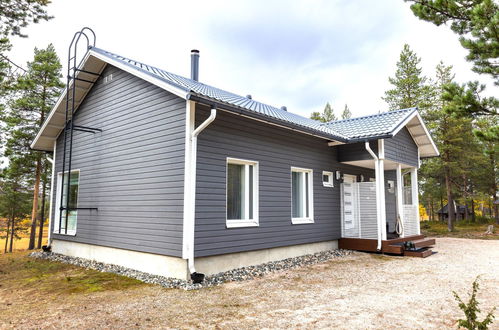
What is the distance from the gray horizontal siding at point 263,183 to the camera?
6238mm

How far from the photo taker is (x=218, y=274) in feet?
20.6

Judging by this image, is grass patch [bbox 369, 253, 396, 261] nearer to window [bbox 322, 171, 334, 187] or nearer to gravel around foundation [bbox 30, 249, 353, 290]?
gravel around foundation [bbox 30, 249, 353, 290]

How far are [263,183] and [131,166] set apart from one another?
9.75ft

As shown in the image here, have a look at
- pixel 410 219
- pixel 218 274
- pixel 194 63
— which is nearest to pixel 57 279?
pixel 218 274

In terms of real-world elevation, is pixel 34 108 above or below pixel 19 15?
above

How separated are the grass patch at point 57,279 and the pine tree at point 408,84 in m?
22.5

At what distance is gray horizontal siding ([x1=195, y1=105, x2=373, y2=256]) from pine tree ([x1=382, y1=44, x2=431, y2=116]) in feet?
53.8

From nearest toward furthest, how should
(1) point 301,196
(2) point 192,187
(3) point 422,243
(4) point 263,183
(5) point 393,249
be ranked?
1. (2) point 192,187
2. (4) point 263,183
3. (1) point 301,196
4. (5) point 393,249
5. (3) point 422,243

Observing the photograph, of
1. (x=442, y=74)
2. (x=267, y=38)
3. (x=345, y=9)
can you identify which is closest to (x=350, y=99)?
(x=442, y=74)

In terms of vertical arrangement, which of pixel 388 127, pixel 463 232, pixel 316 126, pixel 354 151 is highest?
pixel 316 126

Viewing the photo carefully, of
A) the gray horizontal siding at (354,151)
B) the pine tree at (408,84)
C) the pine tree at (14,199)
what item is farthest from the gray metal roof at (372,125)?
the pine tree at (14,199)

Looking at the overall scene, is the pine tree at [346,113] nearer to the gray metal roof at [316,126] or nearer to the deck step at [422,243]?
the gray metal roof at [316,126]

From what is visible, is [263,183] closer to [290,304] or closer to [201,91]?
[201,91]

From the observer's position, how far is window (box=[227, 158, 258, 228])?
6867 millimetres
